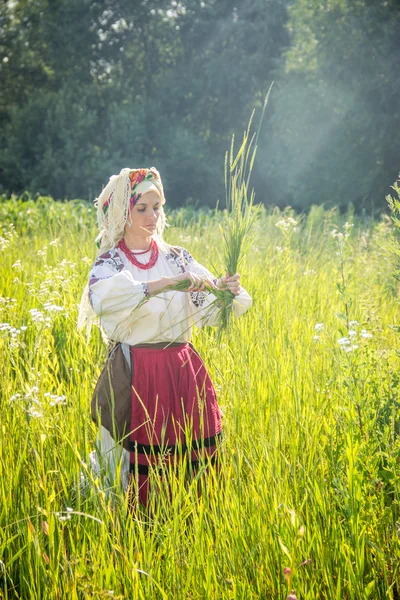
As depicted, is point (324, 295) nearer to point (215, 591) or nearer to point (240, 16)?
point (215, 591)

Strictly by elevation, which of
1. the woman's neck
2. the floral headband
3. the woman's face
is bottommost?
the woman's neck

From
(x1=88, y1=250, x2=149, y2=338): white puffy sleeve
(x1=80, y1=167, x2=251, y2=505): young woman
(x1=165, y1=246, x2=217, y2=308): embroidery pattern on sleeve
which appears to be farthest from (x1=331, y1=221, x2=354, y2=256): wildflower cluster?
(x1=88, y1=250, x2=149, y2=338): white puffy sleeve

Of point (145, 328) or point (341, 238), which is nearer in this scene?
point (341, 238)

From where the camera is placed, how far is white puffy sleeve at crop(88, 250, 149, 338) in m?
2.76

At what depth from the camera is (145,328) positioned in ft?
9.73

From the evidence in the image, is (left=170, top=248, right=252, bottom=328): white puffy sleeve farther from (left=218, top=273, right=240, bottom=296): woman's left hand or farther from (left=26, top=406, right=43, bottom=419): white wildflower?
(left=26, top=406, right=43, bottom=419): white wildflower

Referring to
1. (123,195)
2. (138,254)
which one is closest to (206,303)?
(138,254)

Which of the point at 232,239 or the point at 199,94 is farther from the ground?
the point at 199,94

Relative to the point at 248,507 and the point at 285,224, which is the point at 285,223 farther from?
the point at 248,507

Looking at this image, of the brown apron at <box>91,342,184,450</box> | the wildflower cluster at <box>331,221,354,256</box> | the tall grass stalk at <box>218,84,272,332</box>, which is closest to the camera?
the wildflower cluster at <box>331,221,354,256</box>

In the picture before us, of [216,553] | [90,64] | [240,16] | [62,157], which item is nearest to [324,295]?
[216,553]

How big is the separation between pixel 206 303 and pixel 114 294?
0.46m

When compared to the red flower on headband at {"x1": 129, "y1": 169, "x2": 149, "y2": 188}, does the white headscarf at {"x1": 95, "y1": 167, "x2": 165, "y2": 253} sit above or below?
below

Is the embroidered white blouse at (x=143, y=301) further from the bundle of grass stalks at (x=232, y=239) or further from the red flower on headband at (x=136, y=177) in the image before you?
the red flower on headband at (x=136, y=177)
